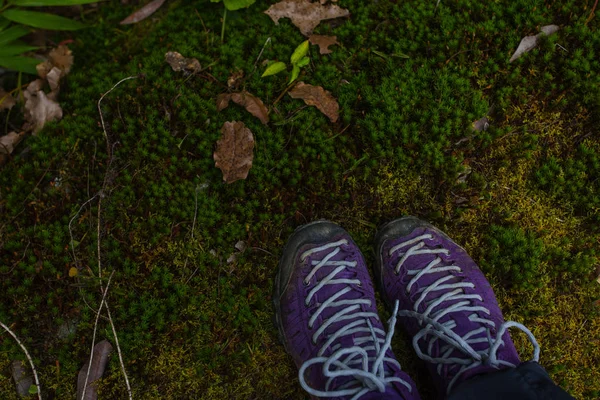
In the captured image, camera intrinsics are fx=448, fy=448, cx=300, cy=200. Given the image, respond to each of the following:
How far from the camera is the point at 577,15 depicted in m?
3.72

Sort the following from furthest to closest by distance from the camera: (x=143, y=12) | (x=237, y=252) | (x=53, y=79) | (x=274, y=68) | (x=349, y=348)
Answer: (x=143, y=12) → (x=53, y=79) → (x=274, y=68) → (x=237, y=252) → (x=349, y=348)

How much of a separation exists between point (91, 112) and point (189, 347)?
6.62 feet

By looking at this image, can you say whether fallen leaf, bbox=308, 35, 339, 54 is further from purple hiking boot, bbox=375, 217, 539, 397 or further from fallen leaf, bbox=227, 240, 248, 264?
fallen leaf, bbox=227, 240, 248, 264

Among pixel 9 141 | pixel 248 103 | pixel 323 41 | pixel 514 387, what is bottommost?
pixel 514 387

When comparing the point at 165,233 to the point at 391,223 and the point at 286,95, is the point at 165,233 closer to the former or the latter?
the point at 286,95

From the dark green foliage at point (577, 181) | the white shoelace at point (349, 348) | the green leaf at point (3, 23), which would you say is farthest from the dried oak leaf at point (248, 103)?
the dark green foliage at point (577, 181)

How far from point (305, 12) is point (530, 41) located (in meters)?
1.88

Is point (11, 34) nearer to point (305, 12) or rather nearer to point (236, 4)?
point (236, 4)

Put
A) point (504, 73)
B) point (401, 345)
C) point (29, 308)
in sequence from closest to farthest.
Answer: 1. point (29, 308)
2. point (401, 345)
3. point (504, 73)

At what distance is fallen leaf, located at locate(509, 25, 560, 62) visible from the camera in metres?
3.68

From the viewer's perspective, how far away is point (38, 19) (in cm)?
380

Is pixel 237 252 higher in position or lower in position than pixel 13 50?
lower

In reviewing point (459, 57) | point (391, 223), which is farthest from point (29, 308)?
point (459, 57)

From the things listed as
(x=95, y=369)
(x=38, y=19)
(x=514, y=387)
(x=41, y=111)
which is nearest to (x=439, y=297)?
(x=514, y=387)
